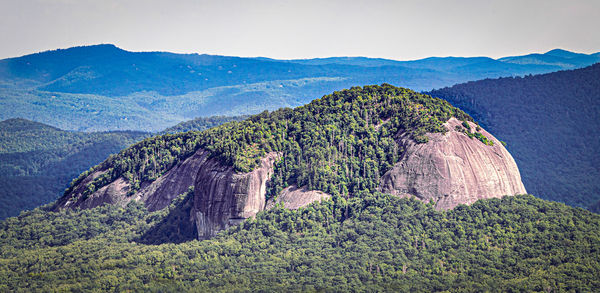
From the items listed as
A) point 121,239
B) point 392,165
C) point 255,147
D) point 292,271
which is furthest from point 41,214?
point 392,165

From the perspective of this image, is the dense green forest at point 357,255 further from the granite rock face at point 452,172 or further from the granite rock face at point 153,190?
the granite rock face at point 153,190

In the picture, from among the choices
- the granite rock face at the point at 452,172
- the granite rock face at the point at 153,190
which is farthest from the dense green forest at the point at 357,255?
the granite rock face at the point at 153,190

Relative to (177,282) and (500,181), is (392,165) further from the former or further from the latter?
(177,282)

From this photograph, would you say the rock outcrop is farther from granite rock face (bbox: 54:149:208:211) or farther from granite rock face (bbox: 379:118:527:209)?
granite rock face (bbox: 54:149:208:211)

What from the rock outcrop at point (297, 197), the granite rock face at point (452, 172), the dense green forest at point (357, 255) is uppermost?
the granite rock face at point (452, 172)

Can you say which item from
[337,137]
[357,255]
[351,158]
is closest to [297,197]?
[351,158]

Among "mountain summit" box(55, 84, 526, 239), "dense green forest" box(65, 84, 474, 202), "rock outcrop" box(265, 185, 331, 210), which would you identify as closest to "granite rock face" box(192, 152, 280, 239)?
"mountain summit" box(55, 84, 526, 239)
